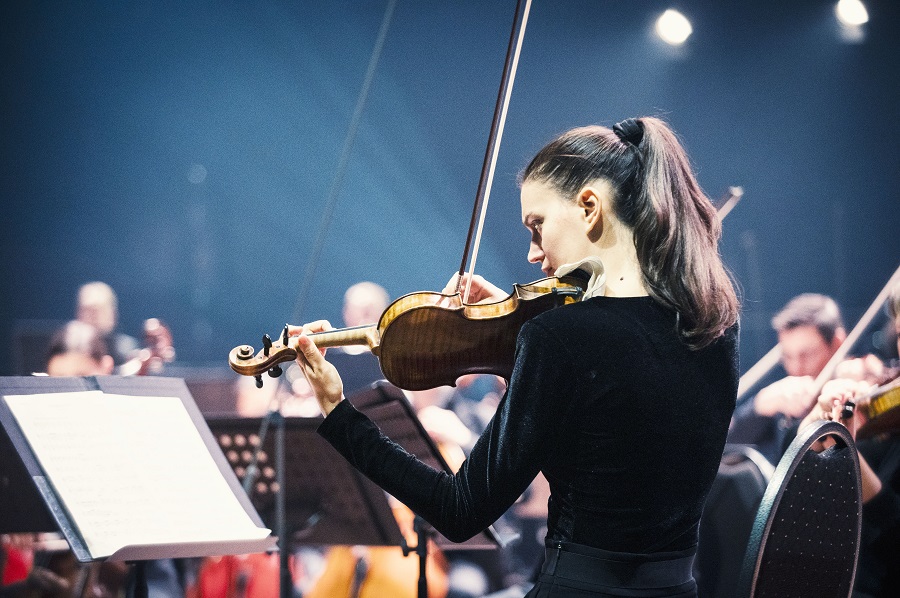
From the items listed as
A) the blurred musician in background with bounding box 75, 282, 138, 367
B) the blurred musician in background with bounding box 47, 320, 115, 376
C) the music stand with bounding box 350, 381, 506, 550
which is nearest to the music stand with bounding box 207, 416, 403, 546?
the music stand with bounding box 350, 381, 506, 550

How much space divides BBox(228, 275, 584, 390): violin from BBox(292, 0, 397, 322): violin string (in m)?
3.90

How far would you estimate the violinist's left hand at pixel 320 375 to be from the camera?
1.28 meters

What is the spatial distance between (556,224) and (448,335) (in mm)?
236

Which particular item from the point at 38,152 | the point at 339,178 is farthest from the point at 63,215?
the point at 339,178

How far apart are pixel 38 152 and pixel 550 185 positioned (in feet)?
14.0

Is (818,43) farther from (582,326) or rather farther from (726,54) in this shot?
(582,326)

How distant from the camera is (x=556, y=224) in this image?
4.06 ft

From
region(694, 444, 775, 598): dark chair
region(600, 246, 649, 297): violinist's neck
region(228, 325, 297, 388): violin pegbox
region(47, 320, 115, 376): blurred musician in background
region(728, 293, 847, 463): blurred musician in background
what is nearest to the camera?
region(600, 246, 649, 297): violinist's neck

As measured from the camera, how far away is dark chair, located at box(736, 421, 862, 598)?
3.68ft

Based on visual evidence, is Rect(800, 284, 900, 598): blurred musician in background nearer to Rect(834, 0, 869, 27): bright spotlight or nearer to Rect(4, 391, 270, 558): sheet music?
Rect(4, 391, 270, 558): sheet music

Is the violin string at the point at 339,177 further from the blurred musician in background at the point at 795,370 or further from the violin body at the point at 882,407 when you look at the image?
the violin body at the point at 882,407

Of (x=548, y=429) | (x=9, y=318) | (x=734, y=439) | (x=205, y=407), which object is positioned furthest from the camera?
(x=9, y=318)

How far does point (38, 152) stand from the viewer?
4707 mm

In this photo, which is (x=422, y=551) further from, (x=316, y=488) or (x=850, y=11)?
(x=850, y=11)
